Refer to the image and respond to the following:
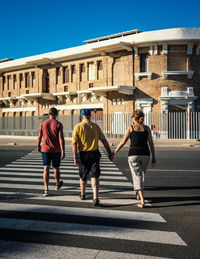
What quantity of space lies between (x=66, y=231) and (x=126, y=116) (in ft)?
66.4

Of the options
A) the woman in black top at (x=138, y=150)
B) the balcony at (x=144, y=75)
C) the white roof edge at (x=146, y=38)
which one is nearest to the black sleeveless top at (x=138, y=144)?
the woman in black top at (x=138, y=150)

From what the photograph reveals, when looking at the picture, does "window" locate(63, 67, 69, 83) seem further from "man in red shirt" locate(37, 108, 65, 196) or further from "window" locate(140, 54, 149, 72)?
"man in red shirt" locate(37, 108, 65, 196)

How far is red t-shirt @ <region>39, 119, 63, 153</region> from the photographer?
19.7 ft

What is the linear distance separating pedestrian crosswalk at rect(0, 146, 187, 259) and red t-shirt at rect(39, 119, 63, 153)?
1.00 m

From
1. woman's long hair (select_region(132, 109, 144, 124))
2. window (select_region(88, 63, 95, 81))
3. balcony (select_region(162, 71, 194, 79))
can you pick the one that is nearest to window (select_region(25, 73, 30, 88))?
window (select_region(88, 63, 95, 81))

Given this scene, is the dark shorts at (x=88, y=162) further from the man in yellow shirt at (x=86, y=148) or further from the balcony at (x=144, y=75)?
the balcony at (x=144, y=75)

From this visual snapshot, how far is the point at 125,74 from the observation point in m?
25.6

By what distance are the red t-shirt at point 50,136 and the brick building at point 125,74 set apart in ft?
61.2

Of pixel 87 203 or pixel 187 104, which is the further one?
pixel 187 104

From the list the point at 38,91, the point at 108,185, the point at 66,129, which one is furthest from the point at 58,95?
the point at 108,185

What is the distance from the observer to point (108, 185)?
6.94 m

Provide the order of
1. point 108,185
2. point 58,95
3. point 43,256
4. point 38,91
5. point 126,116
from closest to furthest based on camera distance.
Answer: point 43,256 < point 108,185 < point 126,116 < point 58,95 < point 38,91

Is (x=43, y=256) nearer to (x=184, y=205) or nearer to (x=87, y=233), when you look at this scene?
(x=87, y=233)

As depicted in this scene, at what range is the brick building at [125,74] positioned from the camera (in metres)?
23.8
